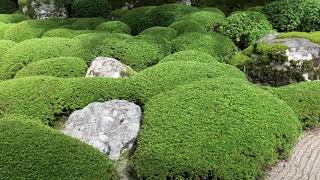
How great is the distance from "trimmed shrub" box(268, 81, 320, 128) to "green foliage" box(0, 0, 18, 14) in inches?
811

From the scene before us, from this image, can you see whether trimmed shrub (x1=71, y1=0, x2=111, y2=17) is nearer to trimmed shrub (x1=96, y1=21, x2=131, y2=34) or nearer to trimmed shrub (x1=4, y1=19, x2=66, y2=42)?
trimmed shrub (x1=4, y1=19, x2=66, y2=42)

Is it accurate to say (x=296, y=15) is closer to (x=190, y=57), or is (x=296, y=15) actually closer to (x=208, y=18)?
(x=208, y=18)

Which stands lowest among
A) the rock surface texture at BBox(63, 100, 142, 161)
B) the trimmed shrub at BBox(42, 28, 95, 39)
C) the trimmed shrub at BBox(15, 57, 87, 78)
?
the trimmed shrub at BBox(42, 28, 95, 39)

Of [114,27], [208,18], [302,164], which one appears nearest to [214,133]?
[302,164]

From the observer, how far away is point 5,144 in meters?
6.52

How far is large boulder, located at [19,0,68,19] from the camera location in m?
19.4

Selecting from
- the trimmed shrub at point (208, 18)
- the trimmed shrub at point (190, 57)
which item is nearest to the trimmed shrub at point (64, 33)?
the trimmed shrub at point (208, 18)

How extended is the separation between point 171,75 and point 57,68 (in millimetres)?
3283

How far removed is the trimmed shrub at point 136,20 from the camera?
16.2 meters

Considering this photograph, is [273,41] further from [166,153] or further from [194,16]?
[166,153]

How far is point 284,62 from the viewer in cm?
1098

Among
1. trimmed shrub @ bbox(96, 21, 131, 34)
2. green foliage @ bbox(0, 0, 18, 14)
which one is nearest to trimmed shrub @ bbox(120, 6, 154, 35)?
trimmed shrub @ bbox(96, 21, 131, 34)

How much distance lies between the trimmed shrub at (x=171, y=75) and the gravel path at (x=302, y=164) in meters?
2.33

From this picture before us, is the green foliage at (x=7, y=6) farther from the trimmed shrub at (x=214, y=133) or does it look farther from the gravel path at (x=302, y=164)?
the gravel path at (x=302, y=164)
